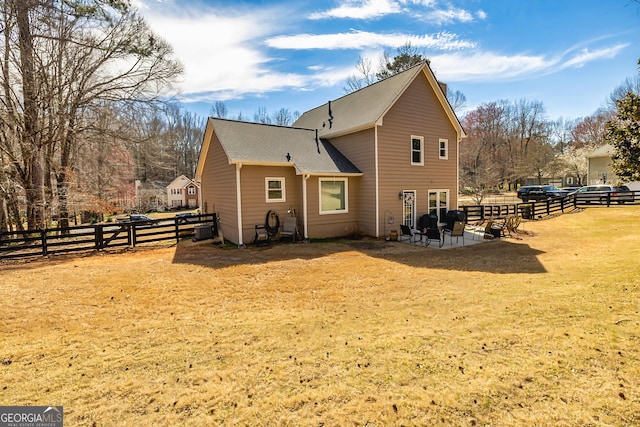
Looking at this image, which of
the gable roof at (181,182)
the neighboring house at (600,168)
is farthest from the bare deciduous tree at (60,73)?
the neighboring house at (600,168)

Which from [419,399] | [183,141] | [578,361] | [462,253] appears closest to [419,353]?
[419,399]

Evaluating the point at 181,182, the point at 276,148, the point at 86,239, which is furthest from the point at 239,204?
the point at 181,182

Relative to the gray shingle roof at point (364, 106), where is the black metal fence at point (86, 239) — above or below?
below

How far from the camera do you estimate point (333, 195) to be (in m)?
14.0

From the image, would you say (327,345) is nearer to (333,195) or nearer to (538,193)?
(333,195)

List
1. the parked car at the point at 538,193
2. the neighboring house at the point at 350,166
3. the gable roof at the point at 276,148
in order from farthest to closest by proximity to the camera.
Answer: the parked car at the point at 538,193
the neighboring house at the point at 350,166
the gable roof at the point at 276,148

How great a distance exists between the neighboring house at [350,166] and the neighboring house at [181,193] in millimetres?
37841

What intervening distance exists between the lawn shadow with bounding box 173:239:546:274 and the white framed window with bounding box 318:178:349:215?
1629 mm

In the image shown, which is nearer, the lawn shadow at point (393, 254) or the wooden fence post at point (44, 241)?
the lawn shadow at point (393, 254)

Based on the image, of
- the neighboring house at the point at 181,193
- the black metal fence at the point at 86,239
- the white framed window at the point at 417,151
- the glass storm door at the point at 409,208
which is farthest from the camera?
the neighboring house at the point at 181,193

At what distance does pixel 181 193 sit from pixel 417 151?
45771 mm

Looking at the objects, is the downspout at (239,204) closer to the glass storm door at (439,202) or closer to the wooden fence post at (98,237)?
the wooden fence post at (98,237)

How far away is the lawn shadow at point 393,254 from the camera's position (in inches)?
355

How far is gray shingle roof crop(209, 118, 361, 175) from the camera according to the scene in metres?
12.5
